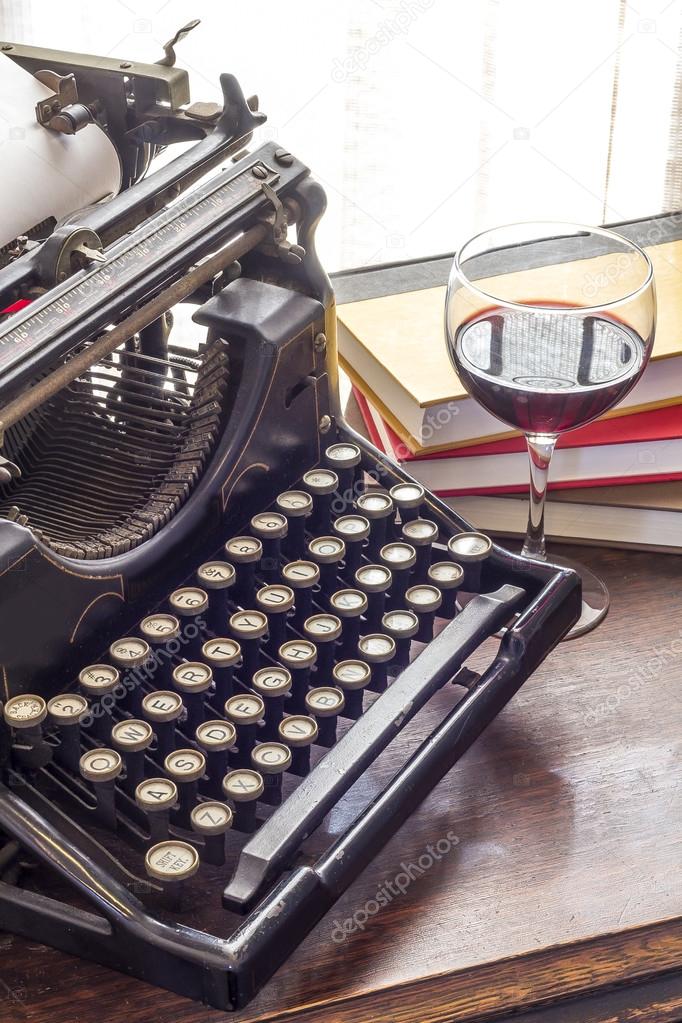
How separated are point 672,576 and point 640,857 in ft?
1.37

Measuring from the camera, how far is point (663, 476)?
1396 millimetres

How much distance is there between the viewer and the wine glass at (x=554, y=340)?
1173mm

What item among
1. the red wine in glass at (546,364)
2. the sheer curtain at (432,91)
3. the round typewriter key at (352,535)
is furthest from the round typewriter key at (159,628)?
the sheer curtain at (432,91)

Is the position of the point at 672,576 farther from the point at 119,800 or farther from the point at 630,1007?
the point at 119,800

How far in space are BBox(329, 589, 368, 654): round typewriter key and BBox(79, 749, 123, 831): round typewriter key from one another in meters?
0.26

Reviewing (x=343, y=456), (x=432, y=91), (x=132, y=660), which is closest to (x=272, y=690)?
(x=132, y=660)

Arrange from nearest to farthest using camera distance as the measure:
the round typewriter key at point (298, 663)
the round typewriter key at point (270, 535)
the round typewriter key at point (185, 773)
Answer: the round typewriter key at point (185, 773)
the round typewriter key at point (298, 663)
the round typewriter key at point (270, 535)

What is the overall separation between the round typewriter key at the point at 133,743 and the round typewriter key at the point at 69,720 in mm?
28

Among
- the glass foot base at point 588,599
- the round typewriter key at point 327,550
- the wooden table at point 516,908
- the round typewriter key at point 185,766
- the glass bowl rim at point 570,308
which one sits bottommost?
the glass foot base at point 588,599

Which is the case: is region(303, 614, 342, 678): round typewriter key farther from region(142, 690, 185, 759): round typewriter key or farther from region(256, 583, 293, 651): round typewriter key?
region(142, 690, 185, 759): round typewriter key

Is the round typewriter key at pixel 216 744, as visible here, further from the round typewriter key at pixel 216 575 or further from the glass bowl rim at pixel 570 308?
the glass bowl rim at pixel 570 308

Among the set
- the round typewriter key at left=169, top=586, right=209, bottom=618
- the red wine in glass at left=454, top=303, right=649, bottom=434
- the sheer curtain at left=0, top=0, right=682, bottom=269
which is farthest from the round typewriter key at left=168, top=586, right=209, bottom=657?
the sheer curtain at left=0, top=0, right=682, bottom=269

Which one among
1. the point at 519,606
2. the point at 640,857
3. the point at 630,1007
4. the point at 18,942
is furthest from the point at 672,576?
the point at 18,942

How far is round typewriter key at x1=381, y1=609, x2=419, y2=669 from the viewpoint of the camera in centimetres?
116
